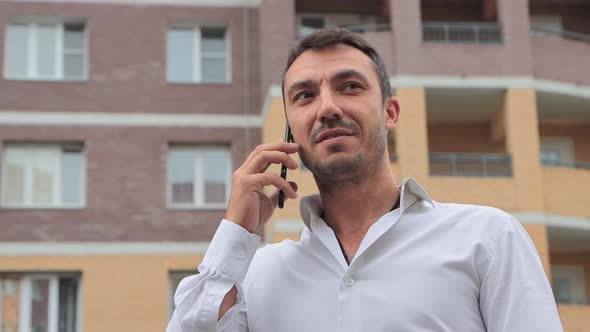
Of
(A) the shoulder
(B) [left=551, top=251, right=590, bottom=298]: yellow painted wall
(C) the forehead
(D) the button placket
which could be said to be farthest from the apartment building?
(D) the button placket

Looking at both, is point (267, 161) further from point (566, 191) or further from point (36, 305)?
point (36, 305)

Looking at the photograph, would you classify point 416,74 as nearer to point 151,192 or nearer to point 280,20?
point 280,20

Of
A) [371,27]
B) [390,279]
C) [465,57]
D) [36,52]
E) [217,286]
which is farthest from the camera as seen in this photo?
[36,52]

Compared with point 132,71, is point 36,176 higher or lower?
lower

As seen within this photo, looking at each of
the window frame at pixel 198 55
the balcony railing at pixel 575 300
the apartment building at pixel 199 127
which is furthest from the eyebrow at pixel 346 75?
the window frame at pixel 198 55

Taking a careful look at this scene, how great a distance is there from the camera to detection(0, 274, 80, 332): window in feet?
65.1

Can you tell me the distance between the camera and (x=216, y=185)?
20969 millimetres

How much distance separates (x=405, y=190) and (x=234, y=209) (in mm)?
484

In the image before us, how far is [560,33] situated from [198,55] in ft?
23.7

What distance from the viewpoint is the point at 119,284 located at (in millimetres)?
20094

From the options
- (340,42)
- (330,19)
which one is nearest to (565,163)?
(330,19)

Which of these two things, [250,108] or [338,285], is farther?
[250,108]

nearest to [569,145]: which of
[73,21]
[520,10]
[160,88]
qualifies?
[520,10]

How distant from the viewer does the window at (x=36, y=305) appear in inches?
781
